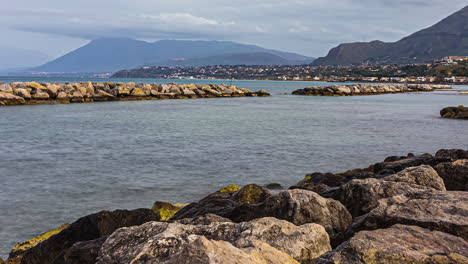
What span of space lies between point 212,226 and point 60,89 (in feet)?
157

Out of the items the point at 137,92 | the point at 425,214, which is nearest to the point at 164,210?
the point at 425,214

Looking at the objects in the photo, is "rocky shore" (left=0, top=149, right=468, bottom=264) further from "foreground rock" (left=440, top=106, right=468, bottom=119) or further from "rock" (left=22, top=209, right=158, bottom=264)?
"foreground rock" (left=440, top=106, right=468, bottom=119)

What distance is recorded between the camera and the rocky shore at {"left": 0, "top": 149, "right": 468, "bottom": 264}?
10.5ft

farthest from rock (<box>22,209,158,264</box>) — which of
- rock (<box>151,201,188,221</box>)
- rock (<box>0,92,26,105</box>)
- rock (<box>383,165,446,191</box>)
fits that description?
rock (<box>0,92,26,105</box>)

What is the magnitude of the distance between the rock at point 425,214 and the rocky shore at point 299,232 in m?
0.01

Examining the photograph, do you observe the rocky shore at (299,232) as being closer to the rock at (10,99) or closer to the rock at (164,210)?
the rock at (164,210)

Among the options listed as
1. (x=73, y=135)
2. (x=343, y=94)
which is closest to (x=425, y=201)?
(x=73, y=135)

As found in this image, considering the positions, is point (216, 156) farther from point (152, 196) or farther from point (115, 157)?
point (152, 196)

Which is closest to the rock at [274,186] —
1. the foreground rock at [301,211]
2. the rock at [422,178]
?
the rock at [422,178]

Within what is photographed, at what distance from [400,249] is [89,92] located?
1941 inches

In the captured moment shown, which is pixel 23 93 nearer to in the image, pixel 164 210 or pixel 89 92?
pixel 89 92

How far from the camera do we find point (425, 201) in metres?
4.95

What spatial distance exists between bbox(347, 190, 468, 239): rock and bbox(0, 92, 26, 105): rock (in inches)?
1716

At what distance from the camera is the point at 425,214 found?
15.0 ft
